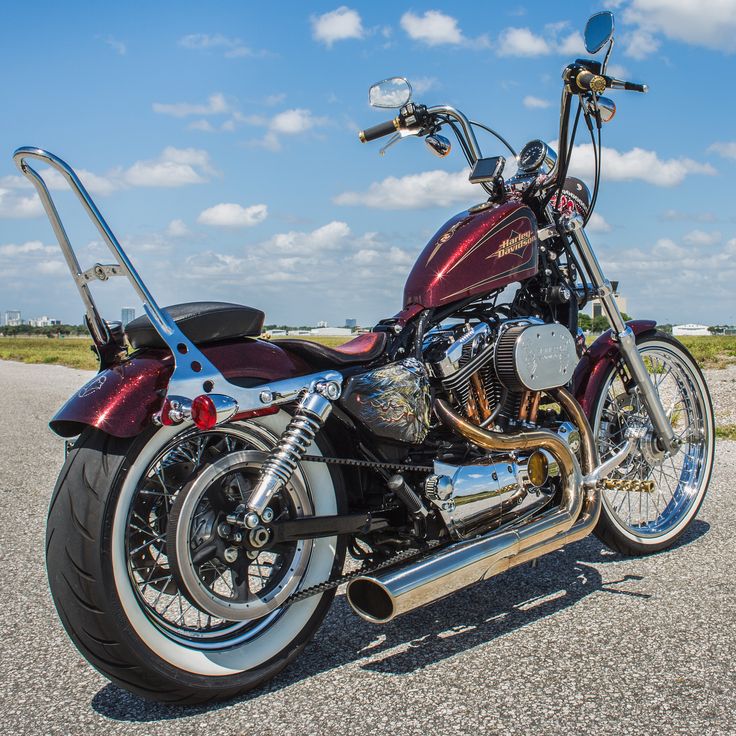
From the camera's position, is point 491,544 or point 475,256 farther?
point 475,256

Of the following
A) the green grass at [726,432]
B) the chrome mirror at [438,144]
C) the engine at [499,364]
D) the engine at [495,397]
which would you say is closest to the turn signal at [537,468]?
the engine at [495,397]

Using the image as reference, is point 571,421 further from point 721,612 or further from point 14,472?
point 14,472

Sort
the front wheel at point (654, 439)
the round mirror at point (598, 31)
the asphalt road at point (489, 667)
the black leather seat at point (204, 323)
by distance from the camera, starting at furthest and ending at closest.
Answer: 1. the front wheel at point (654, 439)
2. the round mirror at point (598, 31)
3. the black leather seat at point (204, 323)
4. the asphalt road at point (489, 667)

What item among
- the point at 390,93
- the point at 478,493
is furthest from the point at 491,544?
the point at 390,93

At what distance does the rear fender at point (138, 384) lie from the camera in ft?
7.65

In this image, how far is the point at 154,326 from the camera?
243 centimetres

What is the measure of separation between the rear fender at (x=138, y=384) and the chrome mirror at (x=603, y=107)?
6.91 feet

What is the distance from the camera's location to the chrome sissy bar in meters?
2.28

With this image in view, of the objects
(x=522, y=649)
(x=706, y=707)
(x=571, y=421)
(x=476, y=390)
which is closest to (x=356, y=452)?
(x=476, y=390)

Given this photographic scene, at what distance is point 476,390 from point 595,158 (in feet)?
5.09

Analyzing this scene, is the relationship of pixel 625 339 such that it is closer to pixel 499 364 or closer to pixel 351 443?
pixel 499 364

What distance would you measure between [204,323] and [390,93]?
195 cm

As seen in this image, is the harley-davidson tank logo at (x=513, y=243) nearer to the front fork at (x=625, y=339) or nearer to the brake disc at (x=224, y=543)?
the front fork at (x=625, y=339)

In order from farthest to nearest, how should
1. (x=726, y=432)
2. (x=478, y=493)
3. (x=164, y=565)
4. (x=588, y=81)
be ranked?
1. (x=726, y=432)
2. (x=588, y=81)
3. (x=478, y=493)
4. (x=164, y=565)
